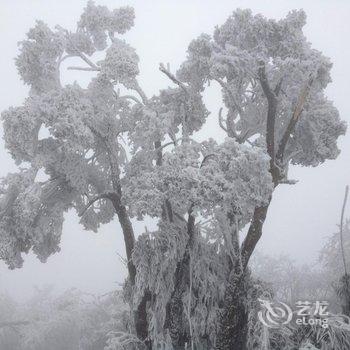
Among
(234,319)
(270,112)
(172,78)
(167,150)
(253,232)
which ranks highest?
(172,78)

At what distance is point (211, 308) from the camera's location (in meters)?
12.0

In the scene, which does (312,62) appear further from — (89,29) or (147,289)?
(147,289)

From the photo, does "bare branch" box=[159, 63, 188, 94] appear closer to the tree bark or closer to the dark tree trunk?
Answer: the tree bark

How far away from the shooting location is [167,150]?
1213 cm

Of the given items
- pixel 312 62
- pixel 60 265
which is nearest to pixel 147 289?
pixel 312 62

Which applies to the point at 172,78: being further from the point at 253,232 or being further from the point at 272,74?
the point at 253,232

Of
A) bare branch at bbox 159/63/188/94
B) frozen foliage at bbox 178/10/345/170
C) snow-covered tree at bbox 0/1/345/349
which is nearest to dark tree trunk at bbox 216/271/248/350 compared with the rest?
snow-covered tree at bbox 0/1/345/349

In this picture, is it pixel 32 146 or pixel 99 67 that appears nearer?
pixel 32 146

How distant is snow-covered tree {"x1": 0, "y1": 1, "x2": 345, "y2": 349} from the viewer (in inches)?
415

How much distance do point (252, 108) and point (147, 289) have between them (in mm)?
6458

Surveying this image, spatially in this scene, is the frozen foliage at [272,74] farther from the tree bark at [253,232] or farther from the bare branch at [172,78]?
the tree bark at [253,232]

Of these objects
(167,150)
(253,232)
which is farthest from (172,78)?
(253,232)

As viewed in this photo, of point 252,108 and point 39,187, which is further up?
point 252,108

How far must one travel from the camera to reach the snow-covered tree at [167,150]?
10547 mm
